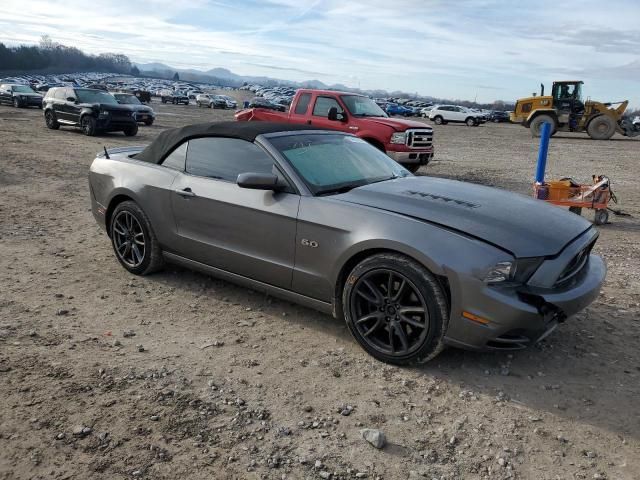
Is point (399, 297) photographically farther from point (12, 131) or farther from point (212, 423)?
point (12, 131)

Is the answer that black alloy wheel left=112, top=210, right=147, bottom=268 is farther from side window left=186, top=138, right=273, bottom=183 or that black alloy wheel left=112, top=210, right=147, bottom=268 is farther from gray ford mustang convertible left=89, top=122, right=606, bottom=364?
→ side window left=186, top=138, right=273, bottom=183

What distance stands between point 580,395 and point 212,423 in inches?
89.1

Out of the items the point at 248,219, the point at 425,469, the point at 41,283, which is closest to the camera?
the point at 425,469

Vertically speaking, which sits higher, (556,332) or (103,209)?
(103,209)

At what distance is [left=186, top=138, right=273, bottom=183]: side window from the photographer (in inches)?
166

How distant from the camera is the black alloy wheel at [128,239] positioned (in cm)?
505

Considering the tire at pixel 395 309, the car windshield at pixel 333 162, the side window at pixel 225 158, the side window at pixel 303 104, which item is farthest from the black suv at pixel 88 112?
the tire at pixel 395 309

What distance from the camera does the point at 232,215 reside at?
4.20 m

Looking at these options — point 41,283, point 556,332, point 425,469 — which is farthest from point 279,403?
point 41,283

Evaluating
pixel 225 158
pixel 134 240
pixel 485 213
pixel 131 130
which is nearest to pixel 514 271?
pixel 485 213

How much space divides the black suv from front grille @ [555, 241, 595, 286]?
17.3 metres

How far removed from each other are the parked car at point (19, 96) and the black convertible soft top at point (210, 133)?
1227 inches

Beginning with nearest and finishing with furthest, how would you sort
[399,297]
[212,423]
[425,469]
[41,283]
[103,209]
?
[425,469]
[212,423]
[399,297]
[41,283]
[103,209]

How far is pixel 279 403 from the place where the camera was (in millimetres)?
3141
